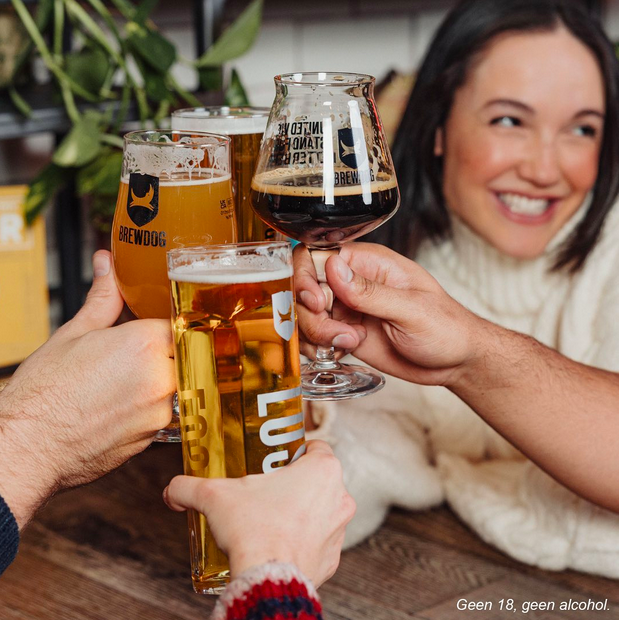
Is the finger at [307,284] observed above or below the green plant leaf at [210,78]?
below

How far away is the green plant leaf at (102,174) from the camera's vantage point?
167 centimetres

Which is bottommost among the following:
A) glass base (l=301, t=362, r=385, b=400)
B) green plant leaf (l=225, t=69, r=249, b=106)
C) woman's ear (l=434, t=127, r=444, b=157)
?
glass base (l=301, t=362, r=385, b=400)

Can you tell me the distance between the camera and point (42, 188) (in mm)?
1736

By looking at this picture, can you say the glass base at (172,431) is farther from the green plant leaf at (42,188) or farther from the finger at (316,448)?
the green plant leaf at (42,188)

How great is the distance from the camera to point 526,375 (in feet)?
3.90

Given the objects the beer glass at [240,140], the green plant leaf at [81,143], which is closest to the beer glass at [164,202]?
the beer glass at [240,140]

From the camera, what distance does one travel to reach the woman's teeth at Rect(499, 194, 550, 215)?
163cm

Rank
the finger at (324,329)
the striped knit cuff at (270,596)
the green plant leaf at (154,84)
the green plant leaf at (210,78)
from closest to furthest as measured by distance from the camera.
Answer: the striped knit cuff at (270,596) → the finger at (324,329) → the green plant leaf at (154,84) → the green plant leaf at (210,78)

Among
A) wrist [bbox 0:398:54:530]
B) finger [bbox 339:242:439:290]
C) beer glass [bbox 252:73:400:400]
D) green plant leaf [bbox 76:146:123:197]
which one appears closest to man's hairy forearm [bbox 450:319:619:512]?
finger [bbox 339:242:439:290]

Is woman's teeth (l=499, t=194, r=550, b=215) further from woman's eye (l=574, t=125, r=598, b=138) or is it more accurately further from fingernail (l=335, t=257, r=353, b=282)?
fingernail (l=335, t=257, r=353, b=282)

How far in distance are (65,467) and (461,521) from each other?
0.81 meters

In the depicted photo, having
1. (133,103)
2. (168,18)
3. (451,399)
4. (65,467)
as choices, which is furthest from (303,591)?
(168,18)

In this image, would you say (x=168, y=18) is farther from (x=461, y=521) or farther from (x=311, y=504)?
(x=311, y=504)

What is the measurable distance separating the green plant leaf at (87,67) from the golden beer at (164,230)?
85 cm
